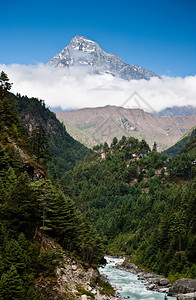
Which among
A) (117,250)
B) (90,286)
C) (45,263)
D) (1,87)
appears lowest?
(117,250)

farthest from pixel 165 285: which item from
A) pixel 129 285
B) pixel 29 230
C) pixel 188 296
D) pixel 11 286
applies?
pixel 11 286

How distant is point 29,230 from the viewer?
58.9 meters

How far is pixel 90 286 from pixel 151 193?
450 ft

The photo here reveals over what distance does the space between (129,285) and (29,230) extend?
46.7 m

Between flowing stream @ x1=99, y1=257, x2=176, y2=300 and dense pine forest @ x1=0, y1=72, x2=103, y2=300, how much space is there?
12.5 m

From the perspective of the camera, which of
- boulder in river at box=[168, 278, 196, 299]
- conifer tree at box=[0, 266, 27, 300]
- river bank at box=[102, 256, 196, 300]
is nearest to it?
conifer tree at box=[0, 266, 27, 300]

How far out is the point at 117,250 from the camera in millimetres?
155125

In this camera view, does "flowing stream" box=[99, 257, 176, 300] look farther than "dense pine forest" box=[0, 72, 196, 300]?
Yes

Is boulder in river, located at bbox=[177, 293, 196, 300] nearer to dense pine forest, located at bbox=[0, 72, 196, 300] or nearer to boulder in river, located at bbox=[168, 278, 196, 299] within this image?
boulder in river, located at bbox=[168, 278, 196, 299]

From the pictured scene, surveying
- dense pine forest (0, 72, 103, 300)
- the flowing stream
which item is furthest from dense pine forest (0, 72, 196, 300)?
the flowing stream

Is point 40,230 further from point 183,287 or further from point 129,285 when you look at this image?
point 129,285

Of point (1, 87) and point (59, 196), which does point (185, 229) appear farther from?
point (1, 87)

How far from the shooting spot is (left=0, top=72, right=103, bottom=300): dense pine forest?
46.4 metres

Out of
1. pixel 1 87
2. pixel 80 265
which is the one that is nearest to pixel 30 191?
pixel 80 265
